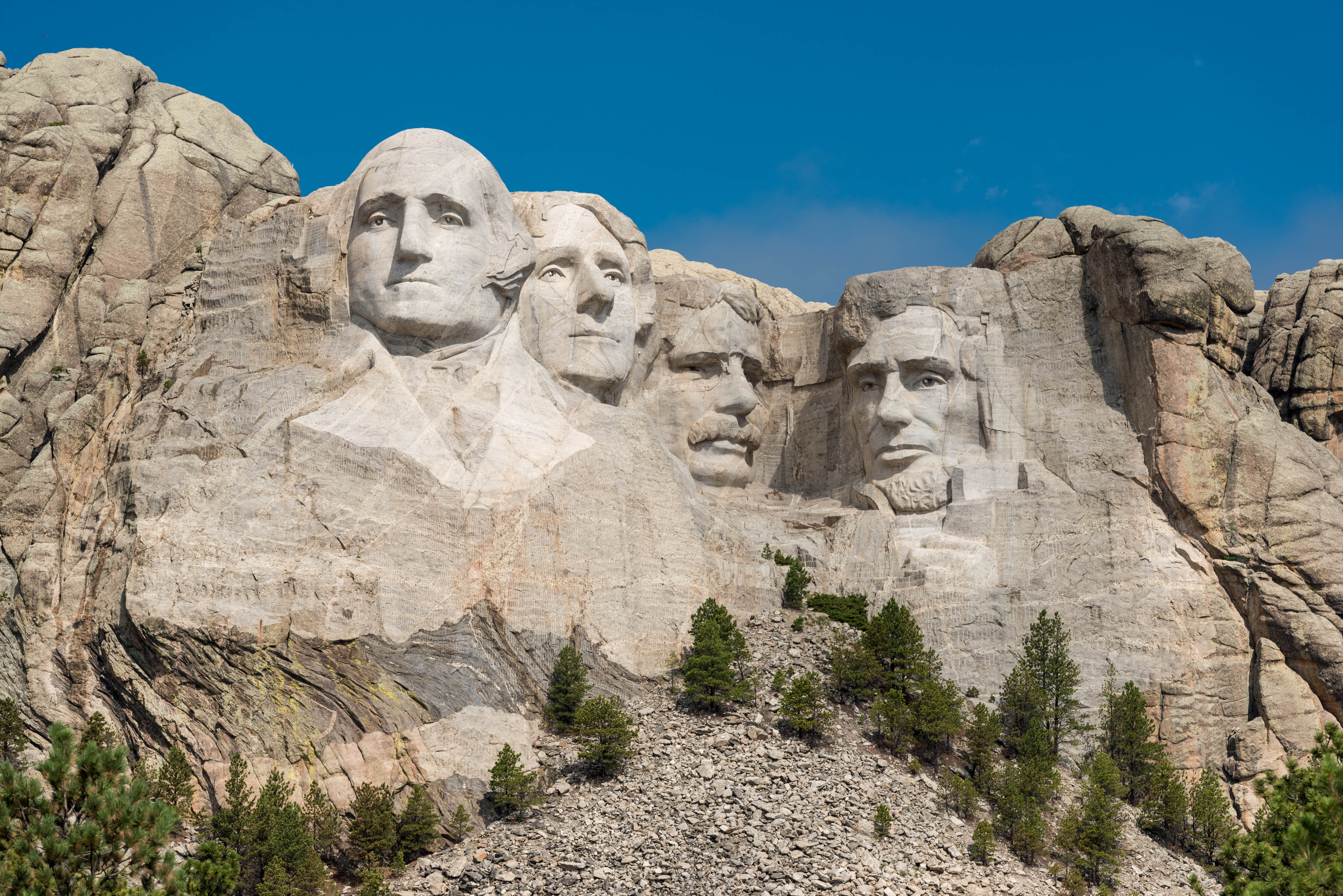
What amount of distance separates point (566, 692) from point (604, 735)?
145 centimetres

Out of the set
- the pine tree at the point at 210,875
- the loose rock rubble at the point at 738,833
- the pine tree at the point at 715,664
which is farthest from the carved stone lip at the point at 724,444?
the pine tree at the point at 210,875

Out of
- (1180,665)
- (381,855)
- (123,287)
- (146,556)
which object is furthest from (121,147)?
(1180,665)

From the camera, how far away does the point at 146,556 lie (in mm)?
29812

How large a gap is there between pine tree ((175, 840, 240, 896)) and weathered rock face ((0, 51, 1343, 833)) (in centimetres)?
483

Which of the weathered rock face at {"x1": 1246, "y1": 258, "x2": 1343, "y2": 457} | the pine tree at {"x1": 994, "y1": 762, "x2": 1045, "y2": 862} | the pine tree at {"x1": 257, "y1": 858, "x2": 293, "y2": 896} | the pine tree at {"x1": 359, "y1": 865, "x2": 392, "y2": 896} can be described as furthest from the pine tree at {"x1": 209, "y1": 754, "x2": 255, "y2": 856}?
the weathered rock face at {"x1": 1246, "y1": 258, "x2": 1343, "y2": 457}

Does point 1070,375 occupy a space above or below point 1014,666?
above

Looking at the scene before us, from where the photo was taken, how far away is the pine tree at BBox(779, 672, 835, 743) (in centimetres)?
3100

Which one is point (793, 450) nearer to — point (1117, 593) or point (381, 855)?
point (1117, 593)

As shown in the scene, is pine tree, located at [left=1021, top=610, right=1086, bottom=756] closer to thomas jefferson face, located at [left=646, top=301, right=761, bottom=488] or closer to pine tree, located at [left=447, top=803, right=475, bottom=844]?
thomas jefferson face, located at [left=646, top=301, right=761, bottom=488]

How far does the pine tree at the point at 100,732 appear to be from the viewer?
94.5ft

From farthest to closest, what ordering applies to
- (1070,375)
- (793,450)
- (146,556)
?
(793,450), (1070,375), (146,556)

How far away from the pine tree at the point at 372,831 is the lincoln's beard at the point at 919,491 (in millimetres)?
12927

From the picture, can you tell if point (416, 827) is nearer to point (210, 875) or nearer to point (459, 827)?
point (459, 827)

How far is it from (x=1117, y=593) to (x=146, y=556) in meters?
17.3
